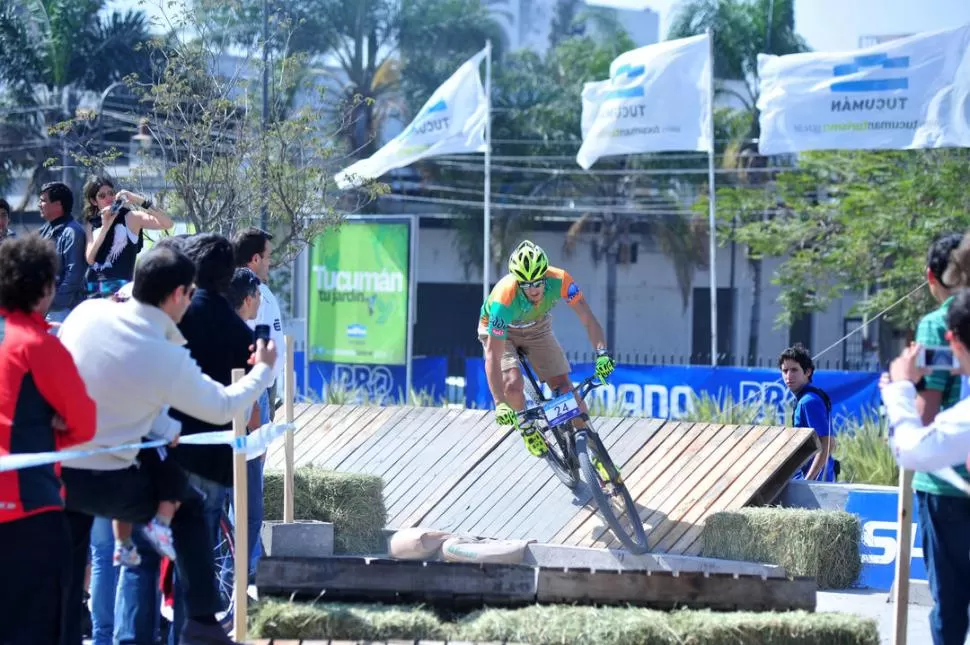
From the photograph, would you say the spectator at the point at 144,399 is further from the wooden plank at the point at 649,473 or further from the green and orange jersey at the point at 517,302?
the wooden plank at the point at 649,473

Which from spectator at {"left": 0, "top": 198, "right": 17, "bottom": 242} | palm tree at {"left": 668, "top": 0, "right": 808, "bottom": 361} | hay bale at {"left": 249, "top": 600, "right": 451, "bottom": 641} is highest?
palm tree at {"left": 668, "top": 0, "right": 808, "bottom": 361}

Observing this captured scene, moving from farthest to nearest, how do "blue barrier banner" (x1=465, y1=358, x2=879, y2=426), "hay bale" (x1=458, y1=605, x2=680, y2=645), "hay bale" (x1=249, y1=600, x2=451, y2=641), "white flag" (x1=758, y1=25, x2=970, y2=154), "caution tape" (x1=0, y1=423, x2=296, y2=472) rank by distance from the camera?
"white flag" (x1=758, y1=25, x2=970, y2=154) → "blue barrier banner" (x1=465, y1=358, x2=879, y2=426) → "hay bale" (x1=249, y1=600, x2=451, y2=641) → "hay bale" (x1=458, y1=605, x2=680, y2=645) → "caution tape" (x1=0, y1=423, x2=296, y2=472)

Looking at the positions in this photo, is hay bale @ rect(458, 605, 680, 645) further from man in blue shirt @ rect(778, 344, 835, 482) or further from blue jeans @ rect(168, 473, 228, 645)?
man in blue shirt @ rect(778, 344, 835, 482)

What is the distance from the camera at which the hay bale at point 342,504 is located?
32.4 feet

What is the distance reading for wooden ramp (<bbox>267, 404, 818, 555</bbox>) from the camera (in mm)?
9297

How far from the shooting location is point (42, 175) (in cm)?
3484

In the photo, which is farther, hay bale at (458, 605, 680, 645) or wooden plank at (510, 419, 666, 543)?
wooden plank at (510, 419, 666, 543)

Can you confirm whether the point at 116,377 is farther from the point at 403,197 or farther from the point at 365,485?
the point at 403,197

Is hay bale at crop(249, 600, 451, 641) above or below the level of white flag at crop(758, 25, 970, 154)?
below

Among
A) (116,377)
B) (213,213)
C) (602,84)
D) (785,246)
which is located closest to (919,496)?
(116,377)

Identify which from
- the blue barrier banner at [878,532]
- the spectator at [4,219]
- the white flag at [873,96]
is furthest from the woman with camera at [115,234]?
the white flag at [873,96]

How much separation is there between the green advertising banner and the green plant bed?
16179 millimetres

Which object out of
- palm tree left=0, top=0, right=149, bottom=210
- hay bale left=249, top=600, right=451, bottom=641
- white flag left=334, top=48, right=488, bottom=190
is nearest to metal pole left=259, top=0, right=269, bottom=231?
hay bale left=249, top=600, right=451, bottom=641

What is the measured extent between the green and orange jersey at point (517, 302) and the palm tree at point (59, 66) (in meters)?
27.2
